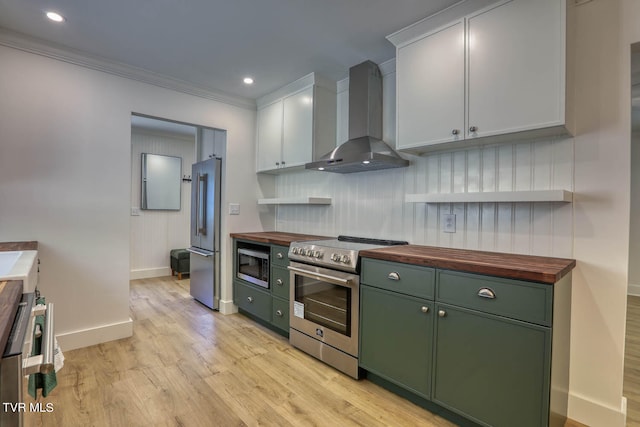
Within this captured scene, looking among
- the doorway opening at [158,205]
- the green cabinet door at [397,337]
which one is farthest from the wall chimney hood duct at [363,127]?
the doorway opening at [158,205]

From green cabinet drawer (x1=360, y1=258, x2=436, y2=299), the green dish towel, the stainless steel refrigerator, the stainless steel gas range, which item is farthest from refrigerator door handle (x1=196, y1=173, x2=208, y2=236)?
the green dish towel

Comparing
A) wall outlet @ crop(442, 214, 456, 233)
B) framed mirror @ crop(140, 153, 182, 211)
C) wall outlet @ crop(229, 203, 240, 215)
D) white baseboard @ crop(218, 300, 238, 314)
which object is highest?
framed mirror @ crop(140, 153, 182, 211)

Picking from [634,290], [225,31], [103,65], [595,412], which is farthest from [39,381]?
[634,290]

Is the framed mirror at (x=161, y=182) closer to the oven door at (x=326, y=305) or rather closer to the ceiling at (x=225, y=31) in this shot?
the ceiling at (x=225, y=31)

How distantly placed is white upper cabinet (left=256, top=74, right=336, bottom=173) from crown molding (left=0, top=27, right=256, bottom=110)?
564 mm

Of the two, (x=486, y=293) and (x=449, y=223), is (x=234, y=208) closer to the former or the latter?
(x=449, y=223)

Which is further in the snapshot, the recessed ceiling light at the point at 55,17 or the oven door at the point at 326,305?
the oven door at the point at 326,305

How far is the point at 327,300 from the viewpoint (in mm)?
2490

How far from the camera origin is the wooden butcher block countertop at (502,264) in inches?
58.7

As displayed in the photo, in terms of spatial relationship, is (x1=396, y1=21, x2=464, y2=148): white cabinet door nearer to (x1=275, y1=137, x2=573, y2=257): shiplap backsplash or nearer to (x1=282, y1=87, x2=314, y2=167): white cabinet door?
(x1=275, y1=137, x2=573, y2=257): shiplap backsplash

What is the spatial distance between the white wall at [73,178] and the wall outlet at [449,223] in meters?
2.76

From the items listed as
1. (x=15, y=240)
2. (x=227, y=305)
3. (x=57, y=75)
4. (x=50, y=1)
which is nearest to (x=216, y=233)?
(x=227, y=305)

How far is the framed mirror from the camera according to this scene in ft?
17.5

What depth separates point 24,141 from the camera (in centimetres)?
249
